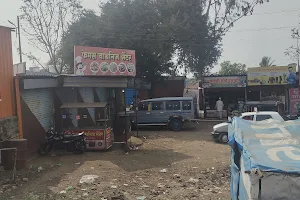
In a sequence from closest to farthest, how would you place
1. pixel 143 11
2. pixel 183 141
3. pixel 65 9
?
pixel 183 141, pixel 143 11, pixel 65 9

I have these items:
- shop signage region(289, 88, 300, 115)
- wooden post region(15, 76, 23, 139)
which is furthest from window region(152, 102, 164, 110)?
shop signage region(289, 88, 300, 115)

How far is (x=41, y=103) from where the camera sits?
1294 centimetres

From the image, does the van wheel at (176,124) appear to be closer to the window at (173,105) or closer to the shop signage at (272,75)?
the window at (173,105)

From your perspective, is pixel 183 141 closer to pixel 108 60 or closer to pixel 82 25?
pixel 108 60

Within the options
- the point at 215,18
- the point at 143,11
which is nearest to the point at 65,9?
the point at 143,11

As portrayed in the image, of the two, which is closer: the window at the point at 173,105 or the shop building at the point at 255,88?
the window at the point at 173,105

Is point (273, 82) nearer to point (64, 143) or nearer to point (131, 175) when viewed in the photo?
point (64, 143)

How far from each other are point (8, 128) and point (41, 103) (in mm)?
2761

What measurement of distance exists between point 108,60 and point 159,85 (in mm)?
14677

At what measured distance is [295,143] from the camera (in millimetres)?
4328

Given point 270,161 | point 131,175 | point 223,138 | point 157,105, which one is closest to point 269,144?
point 270,161

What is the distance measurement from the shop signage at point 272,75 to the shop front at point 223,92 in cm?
74

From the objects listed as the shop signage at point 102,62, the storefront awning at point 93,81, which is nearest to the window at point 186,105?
the shop signage at point 102,62

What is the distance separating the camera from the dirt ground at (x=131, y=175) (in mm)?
7473
